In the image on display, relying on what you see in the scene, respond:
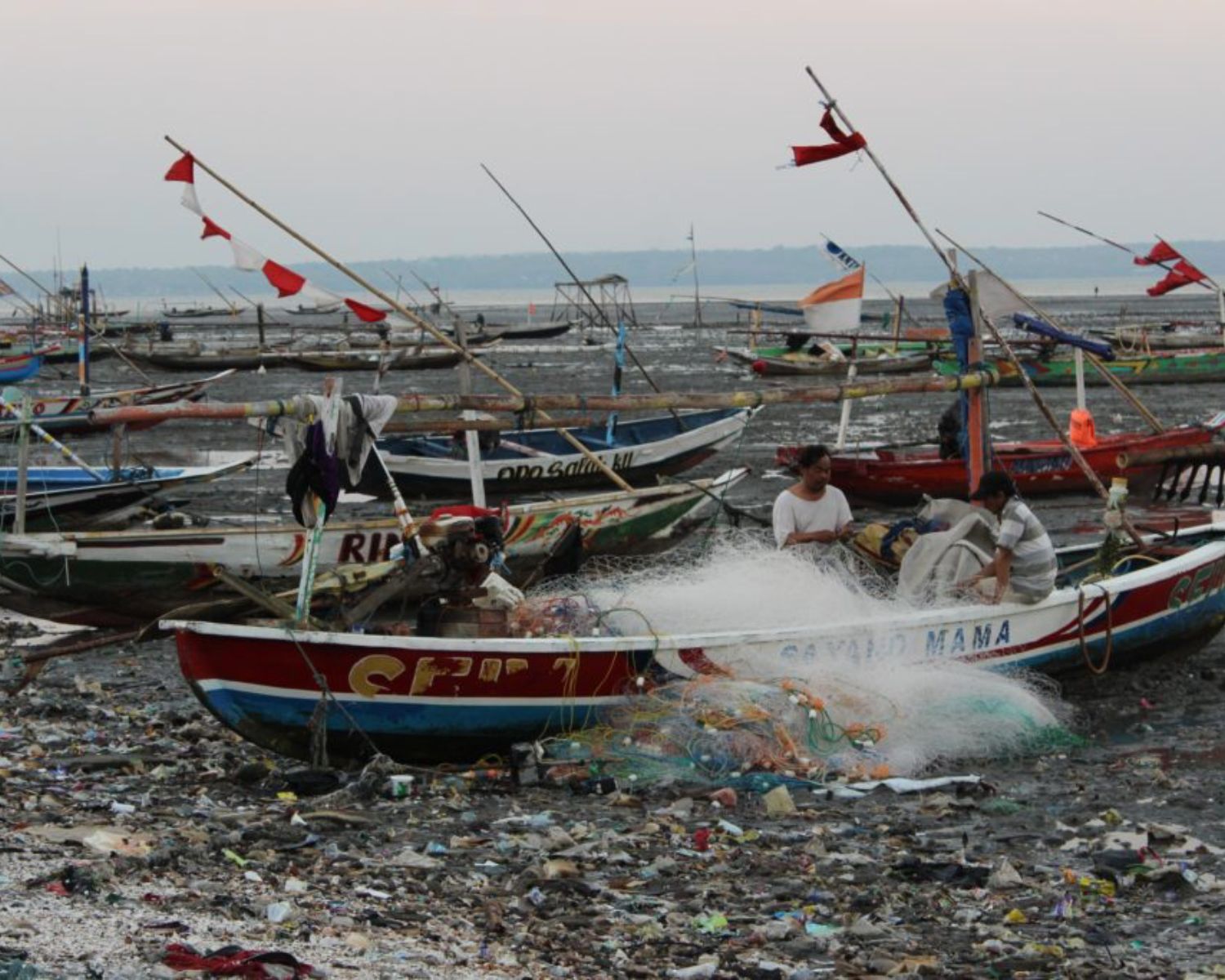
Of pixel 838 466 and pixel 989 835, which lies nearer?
pixel 989 835

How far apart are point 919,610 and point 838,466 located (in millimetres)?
9962

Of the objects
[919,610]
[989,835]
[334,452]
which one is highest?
[334,452]

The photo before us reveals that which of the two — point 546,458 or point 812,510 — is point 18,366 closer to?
point 546,458

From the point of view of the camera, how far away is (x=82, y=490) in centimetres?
1700

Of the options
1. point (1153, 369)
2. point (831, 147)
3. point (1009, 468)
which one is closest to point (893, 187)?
point (831, 147)

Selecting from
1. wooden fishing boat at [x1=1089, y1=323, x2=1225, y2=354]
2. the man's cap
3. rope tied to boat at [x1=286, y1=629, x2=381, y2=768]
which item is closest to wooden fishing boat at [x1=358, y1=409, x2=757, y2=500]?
the man's cap

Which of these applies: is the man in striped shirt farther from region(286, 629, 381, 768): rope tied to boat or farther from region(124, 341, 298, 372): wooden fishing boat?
region(124, 341, 298, 372): wooden fishing boat

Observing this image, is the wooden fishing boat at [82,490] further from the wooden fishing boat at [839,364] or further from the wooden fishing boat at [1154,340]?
the wooden fishing boat at [1154,340]

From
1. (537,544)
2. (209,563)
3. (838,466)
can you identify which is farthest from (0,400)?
(838,466)

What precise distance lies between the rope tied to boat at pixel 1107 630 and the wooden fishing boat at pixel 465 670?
2.95 ft

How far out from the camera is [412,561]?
9438 millimetres

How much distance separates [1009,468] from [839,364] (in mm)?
20229

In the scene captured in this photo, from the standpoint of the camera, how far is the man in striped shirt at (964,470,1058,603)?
9.81 metres

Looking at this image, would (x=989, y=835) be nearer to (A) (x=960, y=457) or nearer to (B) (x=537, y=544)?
(B) (x=537, y=544)
